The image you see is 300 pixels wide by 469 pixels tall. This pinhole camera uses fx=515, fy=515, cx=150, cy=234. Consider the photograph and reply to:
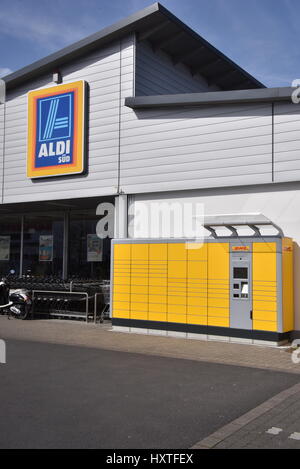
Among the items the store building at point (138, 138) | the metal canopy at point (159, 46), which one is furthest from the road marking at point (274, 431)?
the metal canopy at point (159, 46)

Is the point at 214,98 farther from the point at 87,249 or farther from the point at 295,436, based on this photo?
the point at 295,436

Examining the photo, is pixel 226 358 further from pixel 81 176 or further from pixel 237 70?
pixel 237 70

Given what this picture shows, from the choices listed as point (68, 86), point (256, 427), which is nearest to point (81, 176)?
point (68, 86)

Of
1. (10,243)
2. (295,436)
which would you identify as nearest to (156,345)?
(295,436)

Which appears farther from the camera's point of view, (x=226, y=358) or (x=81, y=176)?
(x=81, y=176)

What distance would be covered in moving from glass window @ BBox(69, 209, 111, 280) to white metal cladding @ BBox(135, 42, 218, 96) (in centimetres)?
566

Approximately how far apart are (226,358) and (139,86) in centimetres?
906

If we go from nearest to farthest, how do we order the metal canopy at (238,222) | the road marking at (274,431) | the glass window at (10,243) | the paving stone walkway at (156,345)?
the road marking at (274,431), the paving stone walkway at (156,345), the metal canopy at (238,222), the glass window at (10,243)

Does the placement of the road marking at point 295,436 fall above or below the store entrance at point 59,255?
below

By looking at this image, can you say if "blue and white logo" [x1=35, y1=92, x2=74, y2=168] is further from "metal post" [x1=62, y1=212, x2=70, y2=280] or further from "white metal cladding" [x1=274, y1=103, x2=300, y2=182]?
"white metal cladding" [x1=274, y1=103, x2=300, y2=182]

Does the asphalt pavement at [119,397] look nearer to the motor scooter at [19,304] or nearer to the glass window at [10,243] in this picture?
the motor scooter at [19,304]

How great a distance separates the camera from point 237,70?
20.2 m

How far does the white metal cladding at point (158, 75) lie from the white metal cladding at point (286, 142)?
15.7ft

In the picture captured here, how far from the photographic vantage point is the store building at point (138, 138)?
41.2 ft
